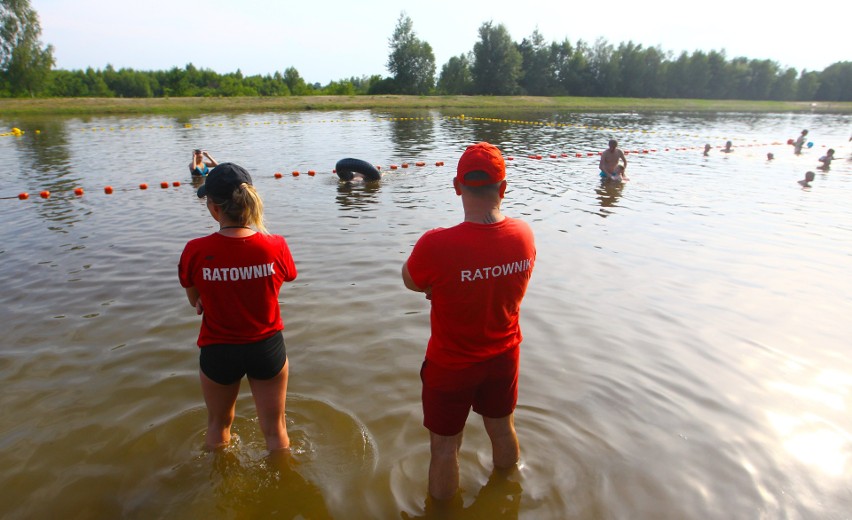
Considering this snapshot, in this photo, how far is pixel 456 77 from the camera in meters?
94.2

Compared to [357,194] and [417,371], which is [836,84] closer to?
[357,194]

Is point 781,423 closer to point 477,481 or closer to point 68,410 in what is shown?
point 477,481

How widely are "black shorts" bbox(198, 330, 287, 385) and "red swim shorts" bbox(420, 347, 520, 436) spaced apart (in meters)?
1.06

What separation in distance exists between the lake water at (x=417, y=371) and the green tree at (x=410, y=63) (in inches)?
3206

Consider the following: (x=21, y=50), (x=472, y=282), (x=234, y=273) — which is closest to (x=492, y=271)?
(x=472, y=282)

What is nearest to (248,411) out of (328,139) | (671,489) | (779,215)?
(671,489)

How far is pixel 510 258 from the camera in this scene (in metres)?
2.77

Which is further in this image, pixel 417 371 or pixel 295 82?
pixel 295 82

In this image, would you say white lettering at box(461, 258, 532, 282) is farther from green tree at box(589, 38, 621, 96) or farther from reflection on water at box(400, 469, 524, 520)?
green tree at box(589, 38, 621, 96)

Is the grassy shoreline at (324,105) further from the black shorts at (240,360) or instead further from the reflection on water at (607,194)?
the black shorts at (240,360)

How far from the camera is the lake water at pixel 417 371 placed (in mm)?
3551

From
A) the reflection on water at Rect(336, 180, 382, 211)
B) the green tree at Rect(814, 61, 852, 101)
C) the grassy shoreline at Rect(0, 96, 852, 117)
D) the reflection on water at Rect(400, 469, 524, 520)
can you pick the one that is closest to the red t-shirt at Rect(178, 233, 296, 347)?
the reflection on water at Rect(400, 469, 524, 520)

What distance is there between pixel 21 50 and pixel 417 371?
251 feet

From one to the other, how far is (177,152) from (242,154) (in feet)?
9.79
